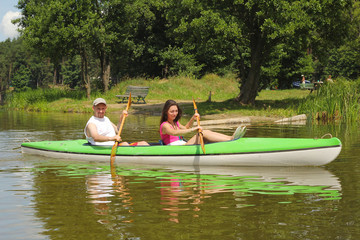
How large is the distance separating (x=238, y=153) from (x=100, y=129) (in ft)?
9.24

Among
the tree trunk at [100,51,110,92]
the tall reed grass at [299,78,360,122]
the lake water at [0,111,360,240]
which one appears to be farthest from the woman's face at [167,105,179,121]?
the tree trunk at [100,51,110,92]

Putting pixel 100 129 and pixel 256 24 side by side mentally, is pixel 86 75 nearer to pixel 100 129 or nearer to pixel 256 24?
pixel 256 24

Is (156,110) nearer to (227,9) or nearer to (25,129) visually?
(227,9)

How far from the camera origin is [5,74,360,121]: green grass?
1630cm

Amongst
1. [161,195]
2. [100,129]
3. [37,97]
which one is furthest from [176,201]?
[37,97]

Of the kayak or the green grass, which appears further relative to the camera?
the green grass

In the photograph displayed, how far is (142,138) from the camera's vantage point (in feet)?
42.8

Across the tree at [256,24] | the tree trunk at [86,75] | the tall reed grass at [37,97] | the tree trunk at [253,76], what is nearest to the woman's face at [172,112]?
the tree at [256,24]

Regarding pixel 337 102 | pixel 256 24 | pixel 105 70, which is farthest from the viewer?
pixel 105 70

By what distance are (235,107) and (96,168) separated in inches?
553

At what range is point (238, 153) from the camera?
8.39m

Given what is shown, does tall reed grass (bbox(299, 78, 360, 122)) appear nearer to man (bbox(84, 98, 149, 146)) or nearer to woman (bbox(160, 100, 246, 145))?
woman (bbox(160, 100, 246, 145))

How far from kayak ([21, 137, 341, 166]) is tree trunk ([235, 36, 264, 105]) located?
13957mm

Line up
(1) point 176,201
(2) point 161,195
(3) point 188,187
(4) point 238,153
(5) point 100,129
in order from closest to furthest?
(1) point 176,201
(2) point 161,195
(3) point 188,187
(4) point 238,153
(5) point 100,129
